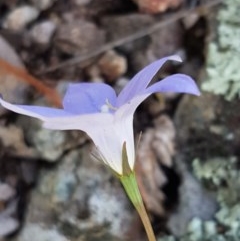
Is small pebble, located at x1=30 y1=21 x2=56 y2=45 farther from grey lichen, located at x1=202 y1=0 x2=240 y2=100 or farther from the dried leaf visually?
grey lichen, located at x1=202 y1=0 x2=240 y2=100

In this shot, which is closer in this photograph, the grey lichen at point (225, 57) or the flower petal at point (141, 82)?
the flower petal at point (141, 82)

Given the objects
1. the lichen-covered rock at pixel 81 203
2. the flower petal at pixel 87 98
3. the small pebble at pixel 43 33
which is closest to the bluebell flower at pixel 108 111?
the flower petal at pixel 87 98

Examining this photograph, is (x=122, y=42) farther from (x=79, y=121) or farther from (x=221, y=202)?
(x=79, y=121)

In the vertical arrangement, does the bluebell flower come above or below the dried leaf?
above

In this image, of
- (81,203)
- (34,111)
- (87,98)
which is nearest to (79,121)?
(34,111)

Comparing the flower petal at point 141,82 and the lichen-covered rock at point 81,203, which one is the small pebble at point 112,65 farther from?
the flower petal at point 141,82

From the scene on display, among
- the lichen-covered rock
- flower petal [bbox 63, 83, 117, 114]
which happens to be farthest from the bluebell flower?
the lichen-covered rock

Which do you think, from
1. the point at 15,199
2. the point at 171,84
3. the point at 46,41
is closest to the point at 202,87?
the point at 46,41
